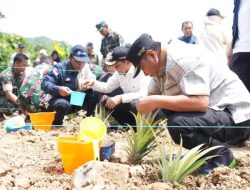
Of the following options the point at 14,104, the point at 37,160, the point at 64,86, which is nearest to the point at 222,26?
the point at 64,86

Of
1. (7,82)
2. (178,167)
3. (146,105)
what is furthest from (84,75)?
(178,167)

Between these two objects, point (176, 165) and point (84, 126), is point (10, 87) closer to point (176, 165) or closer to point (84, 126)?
point (84, 126)

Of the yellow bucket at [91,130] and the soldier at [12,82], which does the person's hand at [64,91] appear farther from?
the yellow bucket at [91,130]

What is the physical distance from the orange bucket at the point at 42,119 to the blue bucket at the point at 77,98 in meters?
0.35

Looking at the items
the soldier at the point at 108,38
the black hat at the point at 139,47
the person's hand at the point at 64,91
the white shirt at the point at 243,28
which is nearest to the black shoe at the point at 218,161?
the black hat at the point at 139,47

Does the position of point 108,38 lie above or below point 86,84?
above

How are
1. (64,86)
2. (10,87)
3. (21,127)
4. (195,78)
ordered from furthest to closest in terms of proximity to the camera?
(10,87)
(64,86)
(21,127)
(195,78)

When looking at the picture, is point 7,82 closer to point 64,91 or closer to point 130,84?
point 64,91

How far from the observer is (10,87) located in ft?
20.6

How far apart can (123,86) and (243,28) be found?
1572 millimetres

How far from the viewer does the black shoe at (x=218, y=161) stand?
9.15ft

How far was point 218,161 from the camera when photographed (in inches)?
112

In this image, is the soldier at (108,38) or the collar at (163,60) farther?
the soldier at (108,38)

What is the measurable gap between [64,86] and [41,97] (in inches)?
24.1
